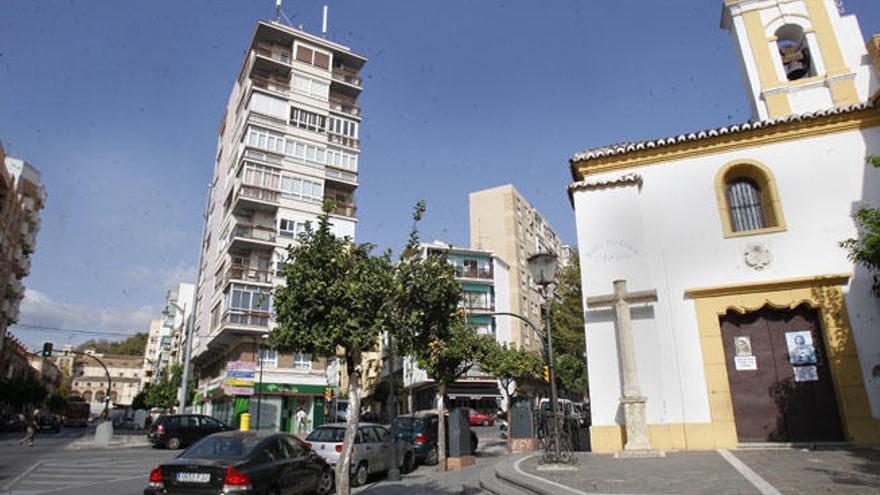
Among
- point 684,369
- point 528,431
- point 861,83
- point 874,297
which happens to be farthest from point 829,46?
point 528,431

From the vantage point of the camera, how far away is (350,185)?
131ft

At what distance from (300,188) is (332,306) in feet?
97.4

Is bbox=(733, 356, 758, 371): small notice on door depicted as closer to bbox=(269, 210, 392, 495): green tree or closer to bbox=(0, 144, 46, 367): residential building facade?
bbox=(269, 210, 392, 495): green tree

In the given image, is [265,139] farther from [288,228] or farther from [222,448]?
[222,448]

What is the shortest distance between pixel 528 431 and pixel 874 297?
12.1 meters

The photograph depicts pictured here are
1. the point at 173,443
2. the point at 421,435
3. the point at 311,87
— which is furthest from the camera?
the point at 311,87

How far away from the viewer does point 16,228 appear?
2012 inches

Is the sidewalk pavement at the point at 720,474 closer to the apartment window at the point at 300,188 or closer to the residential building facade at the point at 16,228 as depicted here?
the apartment window at the point at 300,188

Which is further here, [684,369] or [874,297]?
[684,369]

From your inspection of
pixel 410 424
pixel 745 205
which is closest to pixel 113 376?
pixel 410 424

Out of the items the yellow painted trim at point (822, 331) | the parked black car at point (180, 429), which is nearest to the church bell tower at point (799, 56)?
the yellow painted trim at point (822, 331)

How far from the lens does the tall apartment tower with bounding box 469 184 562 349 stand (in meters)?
60.9

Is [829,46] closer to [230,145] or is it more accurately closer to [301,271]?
[301,271]

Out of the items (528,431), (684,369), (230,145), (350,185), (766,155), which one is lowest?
(528,431)
